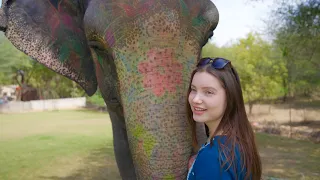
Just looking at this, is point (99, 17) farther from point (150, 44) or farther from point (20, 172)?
point (20, 172)

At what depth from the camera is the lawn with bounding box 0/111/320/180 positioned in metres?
7.07

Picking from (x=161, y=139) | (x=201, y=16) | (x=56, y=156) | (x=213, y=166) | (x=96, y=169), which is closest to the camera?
(x=213, y=166)

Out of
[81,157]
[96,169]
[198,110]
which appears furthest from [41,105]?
[198,110]

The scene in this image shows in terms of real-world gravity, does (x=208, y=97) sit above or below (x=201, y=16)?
below

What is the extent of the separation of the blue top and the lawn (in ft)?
15.9

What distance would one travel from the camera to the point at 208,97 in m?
1.39

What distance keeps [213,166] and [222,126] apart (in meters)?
0.22

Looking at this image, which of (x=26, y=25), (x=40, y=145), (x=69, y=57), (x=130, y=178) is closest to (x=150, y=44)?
(x=69, y=57)

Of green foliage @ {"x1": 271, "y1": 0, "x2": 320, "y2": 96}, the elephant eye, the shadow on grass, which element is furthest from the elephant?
green foliage @ {"x1": 271, "y1": 0, "x2": 320, "y2": 96}

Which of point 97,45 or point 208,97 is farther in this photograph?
point 97,45

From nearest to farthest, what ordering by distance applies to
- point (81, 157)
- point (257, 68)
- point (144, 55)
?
1. point (144, 55)
2. point (81, 157)
3. point (257, 68)

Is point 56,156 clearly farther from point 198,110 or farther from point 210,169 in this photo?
point 210,169

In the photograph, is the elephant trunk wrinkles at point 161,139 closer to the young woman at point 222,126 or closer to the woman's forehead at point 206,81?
the young woman at point 222,126

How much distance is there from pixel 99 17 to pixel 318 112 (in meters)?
16.5
